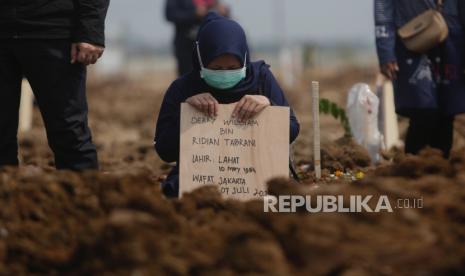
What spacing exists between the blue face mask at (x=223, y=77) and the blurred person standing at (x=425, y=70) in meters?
1.69

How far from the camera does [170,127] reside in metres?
5.23

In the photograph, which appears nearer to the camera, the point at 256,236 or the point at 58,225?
the point at 256,236

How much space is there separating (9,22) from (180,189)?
1.21 metres

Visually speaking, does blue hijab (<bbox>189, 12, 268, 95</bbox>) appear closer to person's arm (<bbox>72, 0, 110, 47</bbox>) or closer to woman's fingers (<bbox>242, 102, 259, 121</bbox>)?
woman's fingers (<bbox>242, 102, 259, 121</bbox>)

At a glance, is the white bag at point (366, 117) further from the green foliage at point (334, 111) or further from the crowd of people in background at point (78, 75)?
the crowd of people in background at point (78, 75)

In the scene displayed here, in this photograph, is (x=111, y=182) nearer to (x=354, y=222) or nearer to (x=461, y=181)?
(x=354, y=222)

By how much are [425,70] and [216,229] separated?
3.18 meters

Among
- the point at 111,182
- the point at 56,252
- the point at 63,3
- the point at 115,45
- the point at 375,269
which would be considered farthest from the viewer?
the point at 115,45

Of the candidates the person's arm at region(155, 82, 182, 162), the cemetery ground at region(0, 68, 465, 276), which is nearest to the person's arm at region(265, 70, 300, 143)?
the person's arm at region(155, 82, 182, 162)

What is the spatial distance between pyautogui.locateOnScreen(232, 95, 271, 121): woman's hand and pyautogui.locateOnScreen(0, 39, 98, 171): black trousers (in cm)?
88

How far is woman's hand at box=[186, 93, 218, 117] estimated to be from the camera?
16.0 ft

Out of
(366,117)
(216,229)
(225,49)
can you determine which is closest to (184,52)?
(366,117)

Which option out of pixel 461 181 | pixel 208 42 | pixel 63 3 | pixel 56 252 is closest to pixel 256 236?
pixel 56 252

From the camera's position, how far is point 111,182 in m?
3.88
